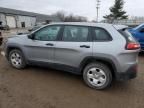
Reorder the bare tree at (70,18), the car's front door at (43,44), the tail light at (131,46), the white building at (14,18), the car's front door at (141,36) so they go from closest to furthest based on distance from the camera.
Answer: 1. the tail light at (131,46)
2. the car's front door at (43,44)
3. the car's front door at (141,36)
4. the white building at (14,18)
5. the bare tree at (70,18)

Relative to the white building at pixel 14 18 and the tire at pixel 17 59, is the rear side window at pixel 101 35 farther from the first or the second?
the white building at pixel 14 18

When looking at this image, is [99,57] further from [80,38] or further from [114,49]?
[80,38]

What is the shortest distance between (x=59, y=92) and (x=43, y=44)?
60.2 inches

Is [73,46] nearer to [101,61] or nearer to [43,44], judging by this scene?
[101,61]

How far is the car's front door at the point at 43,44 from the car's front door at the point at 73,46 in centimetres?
21

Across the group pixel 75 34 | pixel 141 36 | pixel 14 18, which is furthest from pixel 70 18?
pixel 75 34

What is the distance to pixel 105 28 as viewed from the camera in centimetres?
415

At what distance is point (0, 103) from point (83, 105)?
1741mm

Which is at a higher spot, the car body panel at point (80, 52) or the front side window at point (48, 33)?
the front side window at point (48, 33)

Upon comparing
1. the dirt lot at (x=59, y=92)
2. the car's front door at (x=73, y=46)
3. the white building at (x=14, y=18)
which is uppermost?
the white building at (x=14, y=18)

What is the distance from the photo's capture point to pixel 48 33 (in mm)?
4922

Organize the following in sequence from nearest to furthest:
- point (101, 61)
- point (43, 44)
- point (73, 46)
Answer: point (101, 61) → point (73, 46) → point (43, 44)

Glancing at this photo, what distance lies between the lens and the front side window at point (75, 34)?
14.3ft

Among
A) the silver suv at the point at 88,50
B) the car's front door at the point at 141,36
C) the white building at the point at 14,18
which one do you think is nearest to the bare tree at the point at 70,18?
the white building at the point at 14,18
